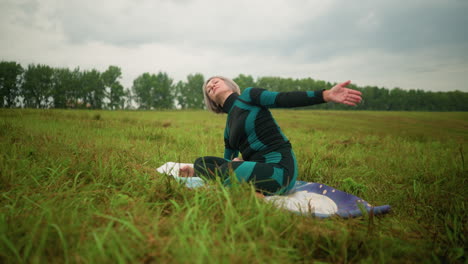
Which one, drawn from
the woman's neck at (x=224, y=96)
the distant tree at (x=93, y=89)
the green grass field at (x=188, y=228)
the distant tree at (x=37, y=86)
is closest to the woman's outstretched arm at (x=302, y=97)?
the woman's neck at (x=224, y=96)

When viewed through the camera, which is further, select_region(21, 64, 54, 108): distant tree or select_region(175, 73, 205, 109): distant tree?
select_region(175, 73, 205, 109): distant tree

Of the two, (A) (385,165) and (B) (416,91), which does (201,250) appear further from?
(B) (416,91)

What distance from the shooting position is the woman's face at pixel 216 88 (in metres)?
3.20

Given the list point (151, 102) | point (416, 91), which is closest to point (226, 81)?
point (151, 102)

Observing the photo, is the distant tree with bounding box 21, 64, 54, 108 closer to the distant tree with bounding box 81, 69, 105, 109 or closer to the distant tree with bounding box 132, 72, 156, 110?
the distant tree with bounding box 81, 69, 105, 109

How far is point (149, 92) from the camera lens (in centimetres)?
7775

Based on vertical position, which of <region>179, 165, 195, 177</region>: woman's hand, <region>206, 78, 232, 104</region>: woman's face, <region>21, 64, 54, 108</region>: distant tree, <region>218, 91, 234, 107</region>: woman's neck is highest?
<region>21, 64, 54, 108</region>: distant tree

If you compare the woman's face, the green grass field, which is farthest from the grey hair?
the green grass field

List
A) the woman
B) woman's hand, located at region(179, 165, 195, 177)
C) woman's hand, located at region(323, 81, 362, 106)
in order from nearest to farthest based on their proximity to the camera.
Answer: woman's hand, located at region(323, 81, 362, 106)
the woman
woman's hand, located at region(179, 165, 195, 177)

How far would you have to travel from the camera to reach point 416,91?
7269 centimetres

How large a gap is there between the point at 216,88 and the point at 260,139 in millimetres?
1113

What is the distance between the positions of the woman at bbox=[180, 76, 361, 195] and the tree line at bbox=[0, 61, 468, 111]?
2422 inches

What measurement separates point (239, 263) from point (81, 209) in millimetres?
1391

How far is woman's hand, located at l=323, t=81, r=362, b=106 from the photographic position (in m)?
2.24
